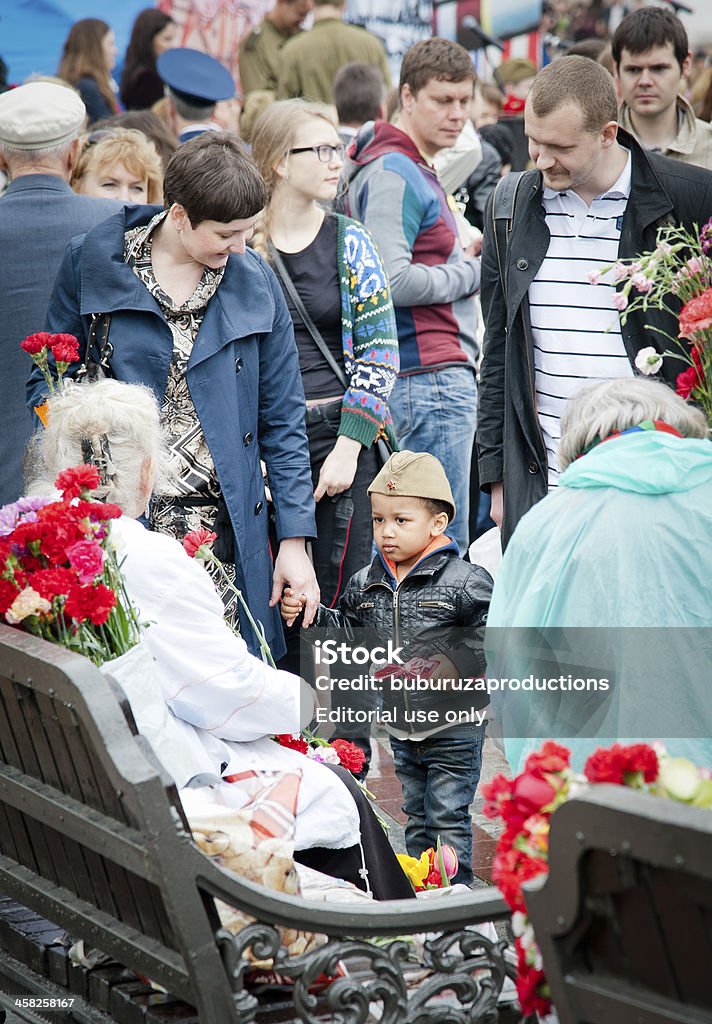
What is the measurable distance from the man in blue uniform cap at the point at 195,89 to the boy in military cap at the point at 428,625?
3419 mm

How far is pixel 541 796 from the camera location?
6.81ft

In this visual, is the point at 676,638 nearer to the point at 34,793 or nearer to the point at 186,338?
the point at 34,793

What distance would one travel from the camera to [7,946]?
3057 mm

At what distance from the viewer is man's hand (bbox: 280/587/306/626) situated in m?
4.21

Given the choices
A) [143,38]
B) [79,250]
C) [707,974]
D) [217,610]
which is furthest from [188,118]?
[707,974]

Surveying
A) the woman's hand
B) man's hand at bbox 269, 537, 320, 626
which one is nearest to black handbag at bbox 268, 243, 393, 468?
the woman's hand

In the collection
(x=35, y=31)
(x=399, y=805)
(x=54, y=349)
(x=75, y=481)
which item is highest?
(x=35, y=31)

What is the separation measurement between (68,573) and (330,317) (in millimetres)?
2237

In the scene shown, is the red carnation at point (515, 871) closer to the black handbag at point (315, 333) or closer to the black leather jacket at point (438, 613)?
the black leather jacket at point (438, 613)

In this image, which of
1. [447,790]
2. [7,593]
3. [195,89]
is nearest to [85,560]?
[7,593]

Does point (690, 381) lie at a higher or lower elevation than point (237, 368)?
lower

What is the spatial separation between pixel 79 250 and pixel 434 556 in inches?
52.8

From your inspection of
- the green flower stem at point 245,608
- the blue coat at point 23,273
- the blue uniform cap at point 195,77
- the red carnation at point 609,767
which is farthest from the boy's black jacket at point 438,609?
the blue uniform cap at point 195,77

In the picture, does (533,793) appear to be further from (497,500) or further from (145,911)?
(497,500)
